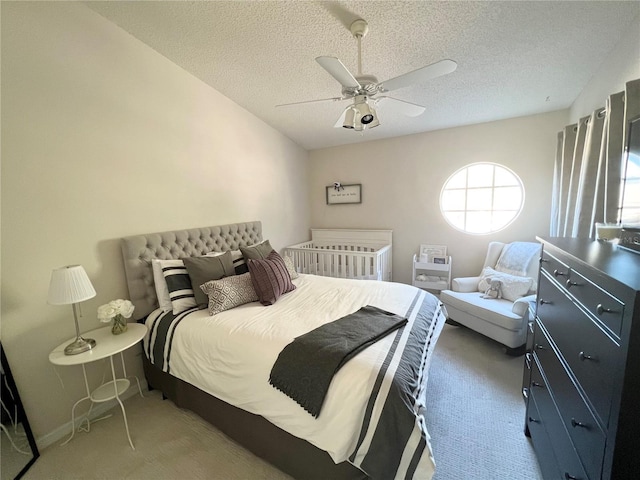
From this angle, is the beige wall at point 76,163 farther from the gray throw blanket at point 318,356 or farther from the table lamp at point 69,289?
the gray throw blanket at point 318,356

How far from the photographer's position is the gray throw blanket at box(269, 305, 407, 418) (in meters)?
1.26

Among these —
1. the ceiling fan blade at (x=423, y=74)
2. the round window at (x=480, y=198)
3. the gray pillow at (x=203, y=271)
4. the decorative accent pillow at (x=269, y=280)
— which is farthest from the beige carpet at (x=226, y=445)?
the round window at (x=480, y=198)

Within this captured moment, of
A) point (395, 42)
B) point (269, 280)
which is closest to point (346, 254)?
point (269, 280)

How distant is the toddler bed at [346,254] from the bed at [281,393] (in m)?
1.01

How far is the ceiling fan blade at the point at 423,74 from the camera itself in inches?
55.1

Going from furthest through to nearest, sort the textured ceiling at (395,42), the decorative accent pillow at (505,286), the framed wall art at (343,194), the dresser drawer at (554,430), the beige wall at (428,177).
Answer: the framed wall art at (343,194) < the beige wall at (428,177) < the decorative accent pillow at (505,286) < the textured ceiling at (395,42) < the dresser drawer at (554,430)

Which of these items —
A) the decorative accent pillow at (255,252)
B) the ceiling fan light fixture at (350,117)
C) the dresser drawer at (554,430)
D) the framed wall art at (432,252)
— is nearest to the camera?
the dresser drawer at (554,430)

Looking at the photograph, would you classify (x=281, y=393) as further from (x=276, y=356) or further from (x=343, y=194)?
(x=343, y=194)

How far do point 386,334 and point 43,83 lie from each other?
274 centimetres

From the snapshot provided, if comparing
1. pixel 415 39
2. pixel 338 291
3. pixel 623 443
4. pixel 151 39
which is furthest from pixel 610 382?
pixel 151 39

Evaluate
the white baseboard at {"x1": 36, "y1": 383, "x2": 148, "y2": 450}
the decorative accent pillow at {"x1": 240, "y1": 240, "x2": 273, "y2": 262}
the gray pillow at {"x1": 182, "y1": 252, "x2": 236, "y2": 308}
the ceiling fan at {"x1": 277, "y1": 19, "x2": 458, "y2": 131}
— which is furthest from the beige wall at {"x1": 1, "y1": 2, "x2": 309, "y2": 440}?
the ceiling fan at {"x1": 277, "y1": 19, "x2": 458, "y2": 131}

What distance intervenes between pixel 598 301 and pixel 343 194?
381 cm

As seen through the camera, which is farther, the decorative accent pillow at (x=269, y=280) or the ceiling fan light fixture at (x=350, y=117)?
the decorative accent pillow at (x=269, y=280)

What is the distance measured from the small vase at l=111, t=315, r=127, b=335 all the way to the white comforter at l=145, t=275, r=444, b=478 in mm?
220
